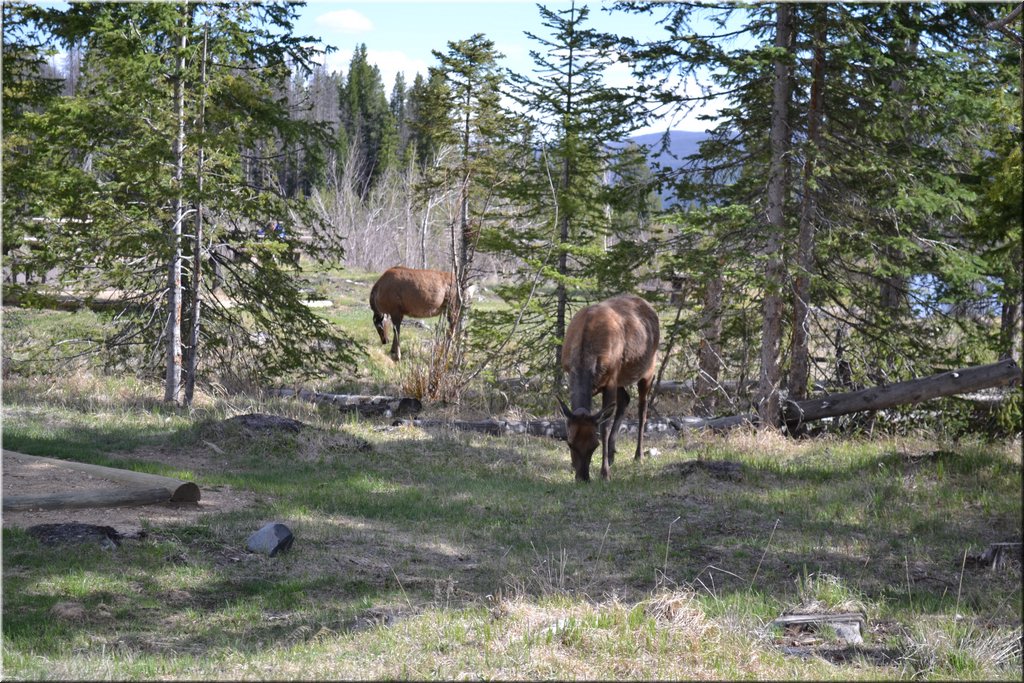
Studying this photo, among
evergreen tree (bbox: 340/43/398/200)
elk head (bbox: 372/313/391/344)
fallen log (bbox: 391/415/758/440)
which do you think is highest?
evergreen tree (bbox: 340/43/398/200)

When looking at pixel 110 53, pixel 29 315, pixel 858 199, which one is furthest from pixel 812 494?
pixel 29 315

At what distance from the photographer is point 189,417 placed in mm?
14109

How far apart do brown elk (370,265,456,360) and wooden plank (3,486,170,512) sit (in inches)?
559

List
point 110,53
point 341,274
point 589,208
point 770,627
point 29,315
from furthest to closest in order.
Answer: point 341,274 → point 29,315 → point 589,208 → point 110,53 → point 770,627

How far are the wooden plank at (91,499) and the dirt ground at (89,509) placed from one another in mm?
48

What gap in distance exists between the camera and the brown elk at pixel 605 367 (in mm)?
11461

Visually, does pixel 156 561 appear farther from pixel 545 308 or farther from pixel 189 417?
pixel 545 308

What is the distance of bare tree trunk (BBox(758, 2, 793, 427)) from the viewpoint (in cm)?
1348

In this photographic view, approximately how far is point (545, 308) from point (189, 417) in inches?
282

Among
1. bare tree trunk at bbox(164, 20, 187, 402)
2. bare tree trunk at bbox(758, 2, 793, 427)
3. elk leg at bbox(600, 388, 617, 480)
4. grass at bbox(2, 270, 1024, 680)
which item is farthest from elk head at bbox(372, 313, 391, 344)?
elk leg at bbox(600, 388, 617, 480)

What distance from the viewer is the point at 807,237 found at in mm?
14328

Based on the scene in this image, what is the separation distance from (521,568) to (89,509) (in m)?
4.41

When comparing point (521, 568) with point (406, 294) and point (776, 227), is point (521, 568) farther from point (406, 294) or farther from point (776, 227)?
point (406, 294)

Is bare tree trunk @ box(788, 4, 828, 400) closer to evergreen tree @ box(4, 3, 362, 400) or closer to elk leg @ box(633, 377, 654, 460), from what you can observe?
elk leg @ box(633, 377, 654, 460)
